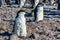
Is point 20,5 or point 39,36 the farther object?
point 20,5

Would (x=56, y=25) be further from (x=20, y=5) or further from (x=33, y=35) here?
(x=20, y=5)

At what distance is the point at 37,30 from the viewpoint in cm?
1432

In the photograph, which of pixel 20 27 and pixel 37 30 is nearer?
pixel 20 27

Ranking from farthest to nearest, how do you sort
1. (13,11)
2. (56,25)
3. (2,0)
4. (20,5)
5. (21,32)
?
(2,0), (20,5), (13,11), (56,25), (21,32)

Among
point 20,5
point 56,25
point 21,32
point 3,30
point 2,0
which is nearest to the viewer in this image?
point 21,32

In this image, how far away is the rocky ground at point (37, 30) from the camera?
42.5 feet

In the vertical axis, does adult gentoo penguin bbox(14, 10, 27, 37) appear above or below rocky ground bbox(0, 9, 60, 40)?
above

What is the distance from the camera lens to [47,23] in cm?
1585

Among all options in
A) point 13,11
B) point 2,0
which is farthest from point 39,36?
point 2,0

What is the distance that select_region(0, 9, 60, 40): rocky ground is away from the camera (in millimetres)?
12968

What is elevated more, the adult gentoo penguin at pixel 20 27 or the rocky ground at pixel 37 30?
the adult gentoo penguin at pixel 20 27

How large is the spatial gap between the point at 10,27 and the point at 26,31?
1692 millimetres

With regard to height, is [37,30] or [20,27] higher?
[20,27]

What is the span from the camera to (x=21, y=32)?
1302 cm
